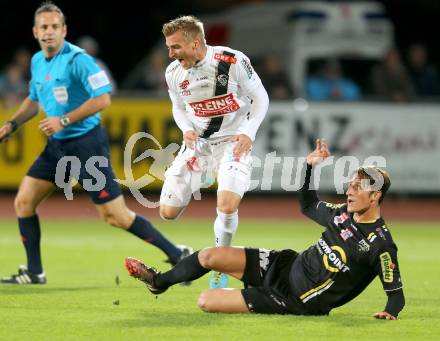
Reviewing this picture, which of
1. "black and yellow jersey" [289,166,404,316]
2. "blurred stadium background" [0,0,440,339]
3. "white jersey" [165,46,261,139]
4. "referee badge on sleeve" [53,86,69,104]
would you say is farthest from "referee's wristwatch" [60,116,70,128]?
"blurred stadium background" [0,0,440,339]

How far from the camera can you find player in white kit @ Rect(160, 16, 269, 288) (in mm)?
8891

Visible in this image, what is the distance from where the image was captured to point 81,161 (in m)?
9.61

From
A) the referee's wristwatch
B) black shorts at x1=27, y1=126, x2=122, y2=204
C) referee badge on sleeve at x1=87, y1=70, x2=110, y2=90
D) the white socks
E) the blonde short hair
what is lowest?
the white socks

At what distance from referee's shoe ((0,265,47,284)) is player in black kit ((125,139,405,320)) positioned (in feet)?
6.30

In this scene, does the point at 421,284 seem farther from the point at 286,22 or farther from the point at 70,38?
the point at 70,38

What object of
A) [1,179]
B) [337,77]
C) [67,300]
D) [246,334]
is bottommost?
[1,179]

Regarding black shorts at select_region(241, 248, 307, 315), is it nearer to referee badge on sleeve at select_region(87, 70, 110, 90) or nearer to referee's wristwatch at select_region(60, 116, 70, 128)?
referee's wristwatch at select_region(60, 116, 70, 128)

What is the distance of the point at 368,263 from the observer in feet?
24.9

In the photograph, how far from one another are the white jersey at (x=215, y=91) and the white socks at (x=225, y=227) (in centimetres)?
68

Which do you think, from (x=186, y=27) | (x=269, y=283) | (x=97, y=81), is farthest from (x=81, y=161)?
(x=269, y=283)

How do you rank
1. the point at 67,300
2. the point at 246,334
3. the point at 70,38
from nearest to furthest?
the point at 246,334
the point at 67,300
the point at 70,38

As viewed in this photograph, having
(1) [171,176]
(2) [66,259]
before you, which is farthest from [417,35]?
(1) [171,176]

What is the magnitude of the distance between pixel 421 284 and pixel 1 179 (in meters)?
9.51

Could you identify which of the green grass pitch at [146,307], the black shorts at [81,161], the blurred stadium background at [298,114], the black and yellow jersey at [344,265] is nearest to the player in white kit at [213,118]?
the black shorts at [81,161]
